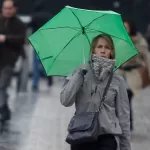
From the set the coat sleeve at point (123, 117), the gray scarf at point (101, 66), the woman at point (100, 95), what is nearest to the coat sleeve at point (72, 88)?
the woman at point (100, 95)

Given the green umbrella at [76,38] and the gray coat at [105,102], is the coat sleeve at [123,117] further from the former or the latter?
the green umbrella at [76,38]

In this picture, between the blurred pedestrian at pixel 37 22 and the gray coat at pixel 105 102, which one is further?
the blurred pedestrian at pixel 37 22

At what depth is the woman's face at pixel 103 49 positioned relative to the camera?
6461 millimetres

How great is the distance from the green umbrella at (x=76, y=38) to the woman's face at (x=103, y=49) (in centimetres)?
46

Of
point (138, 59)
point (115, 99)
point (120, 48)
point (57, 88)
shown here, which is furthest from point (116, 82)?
point (57, 88)

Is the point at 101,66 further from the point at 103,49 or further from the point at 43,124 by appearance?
the point at 43,124

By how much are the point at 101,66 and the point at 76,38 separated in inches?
31.3

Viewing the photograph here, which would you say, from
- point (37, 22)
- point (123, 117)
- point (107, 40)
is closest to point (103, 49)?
point (107, 40)

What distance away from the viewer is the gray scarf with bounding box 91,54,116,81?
20.9 ft

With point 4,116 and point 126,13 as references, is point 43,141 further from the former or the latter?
point 126,13

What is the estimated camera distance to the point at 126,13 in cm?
2375

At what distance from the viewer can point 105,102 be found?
6.42 metres

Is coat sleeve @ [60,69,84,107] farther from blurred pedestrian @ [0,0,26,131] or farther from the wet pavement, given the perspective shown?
blurred pedestrian @ [0,0,26,131]

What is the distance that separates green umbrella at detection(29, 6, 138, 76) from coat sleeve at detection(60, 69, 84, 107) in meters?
0.57
